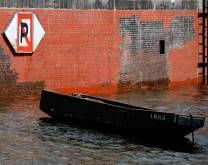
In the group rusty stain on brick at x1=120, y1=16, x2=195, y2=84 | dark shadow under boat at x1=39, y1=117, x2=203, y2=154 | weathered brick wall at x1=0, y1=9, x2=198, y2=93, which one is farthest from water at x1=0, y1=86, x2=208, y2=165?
rusty stain on brick at x1=120, y1=16, x2=195, y2=84

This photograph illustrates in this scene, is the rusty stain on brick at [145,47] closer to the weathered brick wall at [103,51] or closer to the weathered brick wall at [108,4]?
the weathered brick wall at [103,51]

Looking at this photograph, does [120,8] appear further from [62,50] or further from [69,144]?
[69,144]

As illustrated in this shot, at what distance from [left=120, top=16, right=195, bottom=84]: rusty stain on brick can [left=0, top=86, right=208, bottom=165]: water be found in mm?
6806

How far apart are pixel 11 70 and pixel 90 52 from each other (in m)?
3.93

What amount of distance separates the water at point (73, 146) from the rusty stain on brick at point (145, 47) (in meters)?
Result: 6.81

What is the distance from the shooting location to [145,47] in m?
27.9

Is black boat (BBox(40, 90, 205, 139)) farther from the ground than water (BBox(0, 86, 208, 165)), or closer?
farther from the ground

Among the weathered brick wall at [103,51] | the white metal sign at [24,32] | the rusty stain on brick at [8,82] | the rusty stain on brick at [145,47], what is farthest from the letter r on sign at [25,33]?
the rusty stain on brick at [145,47]

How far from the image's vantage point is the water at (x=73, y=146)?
13.8m

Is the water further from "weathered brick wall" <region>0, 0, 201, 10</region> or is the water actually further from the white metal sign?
"weathered brick wall" <region>0, 0, 201, 10</region>

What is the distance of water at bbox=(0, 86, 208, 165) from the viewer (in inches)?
544

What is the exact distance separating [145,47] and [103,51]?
7.62 ft

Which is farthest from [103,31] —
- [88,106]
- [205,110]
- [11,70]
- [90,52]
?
[88,106]

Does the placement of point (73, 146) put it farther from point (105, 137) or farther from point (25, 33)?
point (25, 33)
